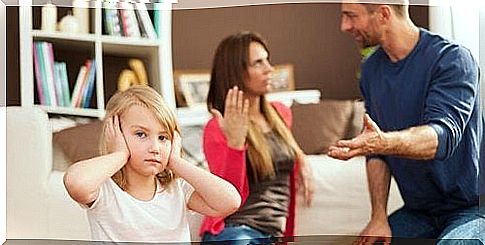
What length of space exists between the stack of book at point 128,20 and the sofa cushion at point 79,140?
0.66 ft

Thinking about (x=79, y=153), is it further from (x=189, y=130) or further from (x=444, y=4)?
(x=444, y=4)

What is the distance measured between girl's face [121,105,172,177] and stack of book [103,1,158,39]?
0.52 feet

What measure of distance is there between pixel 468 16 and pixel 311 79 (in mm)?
368

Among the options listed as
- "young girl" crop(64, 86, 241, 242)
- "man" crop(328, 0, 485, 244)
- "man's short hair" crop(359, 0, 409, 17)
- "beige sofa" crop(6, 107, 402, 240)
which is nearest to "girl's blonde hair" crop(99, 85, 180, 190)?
"young girl" crop(64, 86, 241, 242)

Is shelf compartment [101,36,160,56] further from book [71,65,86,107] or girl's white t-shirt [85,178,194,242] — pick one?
girl's white t-shirt [85,178,194,242]

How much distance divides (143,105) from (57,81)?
19cm

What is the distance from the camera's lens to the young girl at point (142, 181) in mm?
2098

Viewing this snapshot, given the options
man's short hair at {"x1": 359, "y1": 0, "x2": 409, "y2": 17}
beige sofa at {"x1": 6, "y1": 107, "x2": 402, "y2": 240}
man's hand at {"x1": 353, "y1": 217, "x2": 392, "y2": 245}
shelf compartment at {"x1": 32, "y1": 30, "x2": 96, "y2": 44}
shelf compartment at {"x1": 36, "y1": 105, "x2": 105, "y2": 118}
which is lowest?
man's hand at {"x1": 353, "y1": 217, "x2": 392, "y2": 245}

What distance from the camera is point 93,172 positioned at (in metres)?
2.09

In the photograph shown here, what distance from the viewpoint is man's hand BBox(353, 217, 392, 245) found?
2166mm

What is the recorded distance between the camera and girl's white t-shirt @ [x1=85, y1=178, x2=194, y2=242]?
2109mm

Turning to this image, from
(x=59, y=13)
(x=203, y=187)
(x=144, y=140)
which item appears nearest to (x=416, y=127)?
(x=203, y=187)

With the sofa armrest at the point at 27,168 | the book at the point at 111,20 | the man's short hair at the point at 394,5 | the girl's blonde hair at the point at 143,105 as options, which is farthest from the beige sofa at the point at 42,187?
the man's short hair at the point at 394,5

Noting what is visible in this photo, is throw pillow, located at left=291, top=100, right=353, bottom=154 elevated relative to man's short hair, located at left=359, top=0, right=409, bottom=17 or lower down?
lower down
